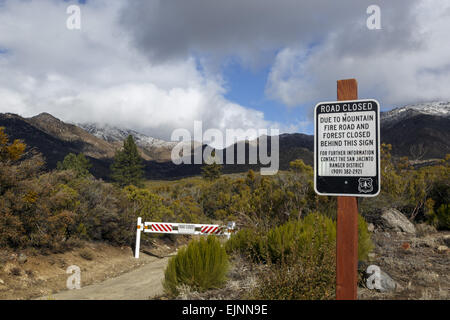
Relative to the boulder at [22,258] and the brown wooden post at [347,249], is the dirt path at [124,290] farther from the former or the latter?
the brown wooden post at [347,249]

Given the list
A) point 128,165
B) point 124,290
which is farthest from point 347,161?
point 128,165

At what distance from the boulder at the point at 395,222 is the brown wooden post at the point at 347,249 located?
876cm

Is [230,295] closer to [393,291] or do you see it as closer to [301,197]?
[393,291]

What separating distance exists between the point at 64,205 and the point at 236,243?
6107 millimetres

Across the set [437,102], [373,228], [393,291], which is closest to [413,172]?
[373,228]

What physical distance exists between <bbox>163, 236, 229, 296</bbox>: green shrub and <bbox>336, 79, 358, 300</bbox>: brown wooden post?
2349 mm

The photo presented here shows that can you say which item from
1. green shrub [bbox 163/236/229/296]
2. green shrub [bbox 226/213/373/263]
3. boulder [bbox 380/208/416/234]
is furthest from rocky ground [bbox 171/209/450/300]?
boulder [bbox 380/208/416/234]

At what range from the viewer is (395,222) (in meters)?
11.1

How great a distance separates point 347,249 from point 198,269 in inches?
103

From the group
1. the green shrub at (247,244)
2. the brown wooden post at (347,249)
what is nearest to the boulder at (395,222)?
the green shrub at (247,244)

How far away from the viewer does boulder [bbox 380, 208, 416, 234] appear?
11000 millimetres

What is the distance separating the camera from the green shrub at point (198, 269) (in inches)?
205

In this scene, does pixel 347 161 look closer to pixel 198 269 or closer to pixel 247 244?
pixel 198 269

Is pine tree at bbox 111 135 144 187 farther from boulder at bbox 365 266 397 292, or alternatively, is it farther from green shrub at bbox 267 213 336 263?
boulder at bbox 365 266 397 292
